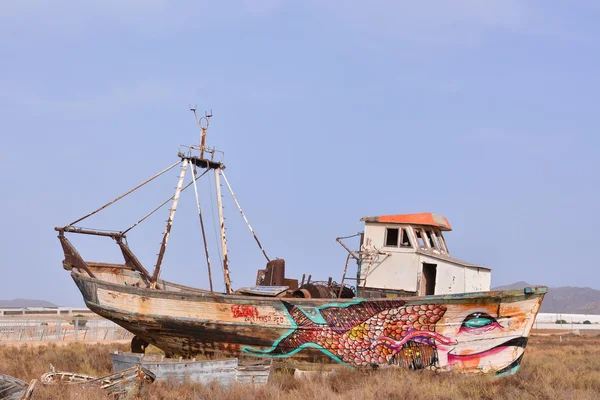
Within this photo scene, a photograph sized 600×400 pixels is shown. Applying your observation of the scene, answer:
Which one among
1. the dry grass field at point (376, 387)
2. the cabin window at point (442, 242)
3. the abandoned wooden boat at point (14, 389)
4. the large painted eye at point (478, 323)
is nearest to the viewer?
the abandoned wooden boat at point (14, 389)

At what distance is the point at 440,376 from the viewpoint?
15.5 meters

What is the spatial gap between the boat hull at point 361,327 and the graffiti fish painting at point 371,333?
0.08 feet

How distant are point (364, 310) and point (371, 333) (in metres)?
0.58

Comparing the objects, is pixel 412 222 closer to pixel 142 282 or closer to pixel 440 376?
pixel 440 376

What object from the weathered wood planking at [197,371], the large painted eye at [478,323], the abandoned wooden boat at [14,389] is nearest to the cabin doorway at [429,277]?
the large painted eye at [478,323]

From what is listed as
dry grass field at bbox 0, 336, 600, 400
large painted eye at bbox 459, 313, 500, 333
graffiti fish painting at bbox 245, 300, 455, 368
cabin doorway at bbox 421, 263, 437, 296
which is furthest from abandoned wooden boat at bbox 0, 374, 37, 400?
cabin doorway at bbox 421, 263, 437, 296

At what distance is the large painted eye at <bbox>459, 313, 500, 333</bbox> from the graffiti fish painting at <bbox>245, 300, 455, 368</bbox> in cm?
52

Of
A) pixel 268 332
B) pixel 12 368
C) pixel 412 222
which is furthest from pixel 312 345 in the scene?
pixel 12 368

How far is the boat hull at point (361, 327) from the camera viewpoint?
1578cm

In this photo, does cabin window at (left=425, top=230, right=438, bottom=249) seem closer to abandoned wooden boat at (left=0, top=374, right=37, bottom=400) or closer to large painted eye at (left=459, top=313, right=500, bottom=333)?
large painted eye at (left=459, top=313, right=500, bottom=333)

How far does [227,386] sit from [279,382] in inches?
67.0

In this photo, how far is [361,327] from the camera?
16281 mm

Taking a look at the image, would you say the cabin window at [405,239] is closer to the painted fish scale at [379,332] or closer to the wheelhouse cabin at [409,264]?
the wheelhouse cabin at [409,264]

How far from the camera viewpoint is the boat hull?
15781 mm
